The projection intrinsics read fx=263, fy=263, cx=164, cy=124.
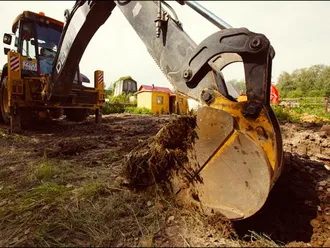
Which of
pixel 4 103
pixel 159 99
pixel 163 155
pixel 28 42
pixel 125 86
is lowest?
pixel 163 155

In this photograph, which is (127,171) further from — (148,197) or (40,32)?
(40,32)

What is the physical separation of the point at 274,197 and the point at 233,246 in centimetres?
78

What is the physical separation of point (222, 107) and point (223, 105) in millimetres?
16

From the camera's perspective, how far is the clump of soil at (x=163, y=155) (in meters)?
2.11

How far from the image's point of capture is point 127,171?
2426 mm

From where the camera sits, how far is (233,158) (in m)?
1.78

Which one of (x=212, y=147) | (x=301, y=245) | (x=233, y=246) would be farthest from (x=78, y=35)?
(x=301, y=245)

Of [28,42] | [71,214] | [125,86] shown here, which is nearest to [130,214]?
[71,214]

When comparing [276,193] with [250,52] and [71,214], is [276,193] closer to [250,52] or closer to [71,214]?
[250,52]

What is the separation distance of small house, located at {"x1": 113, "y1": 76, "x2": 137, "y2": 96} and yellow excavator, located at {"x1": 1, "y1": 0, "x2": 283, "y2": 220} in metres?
30.7

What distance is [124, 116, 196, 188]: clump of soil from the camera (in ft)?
6.91

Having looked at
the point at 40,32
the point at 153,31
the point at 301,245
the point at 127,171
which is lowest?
the point at 301,245

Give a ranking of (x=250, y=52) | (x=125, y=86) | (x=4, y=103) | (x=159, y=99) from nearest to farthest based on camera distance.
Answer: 1. (x=250, y=52)
2. (x=4, y=103)
3. (x=159, y=99)
4. (x=125, y=86)

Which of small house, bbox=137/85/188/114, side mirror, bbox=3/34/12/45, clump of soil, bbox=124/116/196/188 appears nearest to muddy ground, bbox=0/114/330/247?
clump of soil, bbox=124/116/196/188
